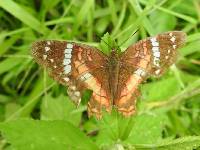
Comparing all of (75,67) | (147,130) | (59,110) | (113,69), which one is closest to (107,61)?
(113,69)

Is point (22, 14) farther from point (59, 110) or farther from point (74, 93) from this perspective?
point (74, 93)

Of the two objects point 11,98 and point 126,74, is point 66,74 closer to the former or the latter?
point 126,74

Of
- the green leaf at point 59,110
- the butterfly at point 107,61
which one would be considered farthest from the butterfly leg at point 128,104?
the green leaf at point 59,110

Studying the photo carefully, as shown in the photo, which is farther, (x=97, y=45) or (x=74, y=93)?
(x=97, y=45)

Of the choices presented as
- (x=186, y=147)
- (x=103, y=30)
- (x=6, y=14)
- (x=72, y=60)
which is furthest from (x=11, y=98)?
(x=186, y=147)

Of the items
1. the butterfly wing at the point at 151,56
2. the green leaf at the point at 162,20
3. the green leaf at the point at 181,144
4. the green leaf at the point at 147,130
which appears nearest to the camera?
the green leaf at the point at 181,144

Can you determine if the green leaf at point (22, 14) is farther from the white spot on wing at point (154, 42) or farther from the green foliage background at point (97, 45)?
the white spot on wing at point (154, 42)

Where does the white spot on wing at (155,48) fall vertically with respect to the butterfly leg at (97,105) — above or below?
above
